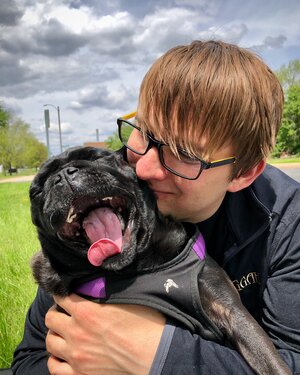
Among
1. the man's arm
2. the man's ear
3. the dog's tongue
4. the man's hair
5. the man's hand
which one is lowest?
the man's arm

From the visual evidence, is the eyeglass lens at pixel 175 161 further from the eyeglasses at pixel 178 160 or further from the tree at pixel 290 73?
the tree at pixel 290 73

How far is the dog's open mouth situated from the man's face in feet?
0.71

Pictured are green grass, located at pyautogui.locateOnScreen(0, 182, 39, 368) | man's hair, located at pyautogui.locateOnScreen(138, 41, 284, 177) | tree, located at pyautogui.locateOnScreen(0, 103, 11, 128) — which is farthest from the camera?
tree, located at pyautogui.locateOnScreen(0, 103, 11, 128)

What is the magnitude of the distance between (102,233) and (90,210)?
0.55 feet

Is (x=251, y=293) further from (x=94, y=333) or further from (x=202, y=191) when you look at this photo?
(x=94, y=333)

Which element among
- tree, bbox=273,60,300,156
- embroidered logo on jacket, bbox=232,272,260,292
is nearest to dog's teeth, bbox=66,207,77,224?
embroidered logo on jacket, bbox=232,272,260,292

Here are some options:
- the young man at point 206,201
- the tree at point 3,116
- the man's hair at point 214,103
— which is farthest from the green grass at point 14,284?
the tree at point 3,116

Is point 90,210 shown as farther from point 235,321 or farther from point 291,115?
point 291,115

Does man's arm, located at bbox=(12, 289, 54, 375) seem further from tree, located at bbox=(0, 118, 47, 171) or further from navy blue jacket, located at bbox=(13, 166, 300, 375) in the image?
tree, located at bbox=(0, 118, 47, 171)

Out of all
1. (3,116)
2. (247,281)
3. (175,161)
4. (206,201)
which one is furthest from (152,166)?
(3,116)

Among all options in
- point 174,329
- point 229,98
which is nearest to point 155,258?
point 174,329

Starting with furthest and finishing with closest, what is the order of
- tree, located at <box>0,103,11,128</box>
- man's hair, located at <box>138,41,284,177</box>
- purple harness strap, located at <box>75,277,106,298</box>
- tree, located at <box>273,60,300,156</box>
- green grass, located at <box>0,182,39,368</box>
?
tree, located at <box>273,60,300,156</box> → tree, located at <box>0,103,11,128</box> → green grass, located at <box>0,182,39,368</box> → purple harness strap, located at <box>75,277,106,298</box> → man's hair, located at <box>138,41,284,177</box>

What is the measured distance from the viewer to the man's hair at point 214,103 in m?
2.20

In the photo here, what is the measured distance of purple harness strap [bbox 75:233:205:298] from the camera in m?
2.32
